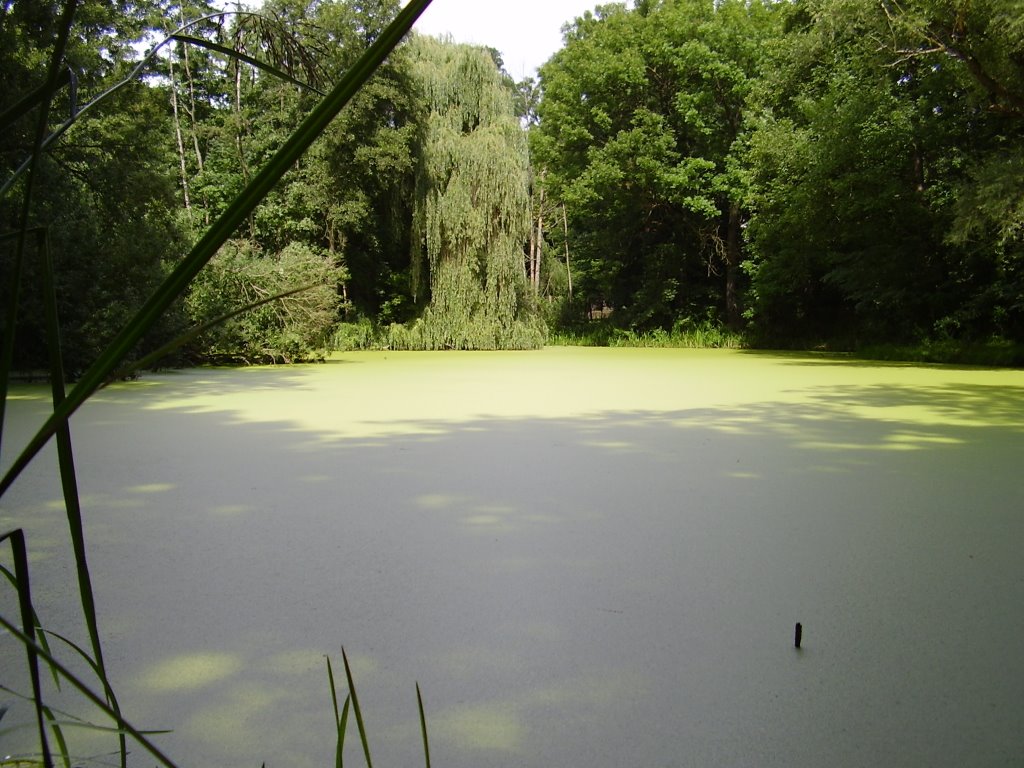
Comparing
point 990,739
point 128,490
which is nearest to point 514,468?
point 128,490

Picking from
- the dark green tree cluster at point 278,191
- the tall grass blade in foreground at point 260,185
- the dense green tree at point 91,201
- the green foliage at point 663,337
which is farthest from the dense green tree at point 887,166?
the tall grass blade in foreground at point 260,185

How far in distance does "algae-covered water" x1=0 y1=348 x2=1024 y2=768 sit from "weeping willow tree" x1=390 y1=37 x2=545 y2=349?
18.9ft

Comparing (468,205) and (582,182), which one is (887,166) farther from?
(582,182)

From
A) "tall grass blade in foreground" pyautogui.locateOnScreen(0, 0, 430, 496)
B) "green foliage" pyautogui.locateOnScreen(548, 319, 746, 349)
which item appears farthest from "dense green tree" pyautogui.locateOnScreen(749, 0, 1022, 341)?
"tall grass blade in foreground" pyautogui.locateOnScreen(0, 0, 430, 496)

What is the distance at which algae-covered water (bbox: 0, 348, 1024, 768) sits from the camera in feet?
3.16

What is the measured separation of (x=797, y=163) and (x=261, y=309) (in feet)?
18.5

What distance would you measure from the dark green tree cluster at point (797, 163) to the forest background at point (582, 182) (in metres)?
0.04

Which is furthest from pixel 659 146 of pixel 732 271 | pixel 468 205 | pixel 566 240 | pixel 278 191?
pixel 278 191

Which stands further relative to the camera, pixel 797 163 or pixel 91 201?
pixel 797 163

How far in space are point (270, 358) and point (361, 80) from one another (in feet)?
25.3

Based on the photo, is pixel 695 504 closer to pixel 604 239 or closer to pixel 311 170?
pixel 311 170

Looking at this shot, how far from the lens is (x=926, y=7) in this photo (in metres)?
6.30

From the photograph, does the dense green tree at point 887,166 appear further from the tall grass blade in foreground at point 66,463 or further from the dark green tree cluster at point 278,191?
the tall grass blade in foreground at point 66,463

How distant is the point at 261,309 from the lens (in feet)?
23.4
